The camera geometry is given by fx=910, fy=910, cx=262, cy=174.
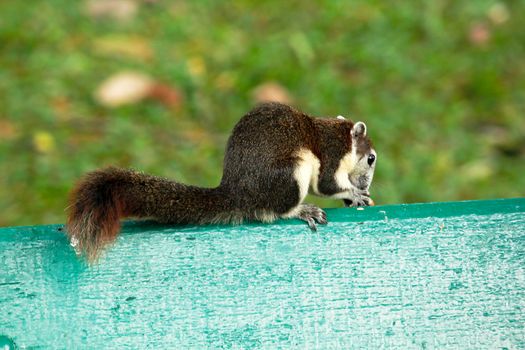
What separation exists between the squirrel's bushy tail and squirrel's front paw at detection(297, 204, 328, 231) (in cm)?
21

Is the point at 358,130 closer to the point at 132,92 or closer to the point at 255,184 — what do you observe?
the point at 255,184

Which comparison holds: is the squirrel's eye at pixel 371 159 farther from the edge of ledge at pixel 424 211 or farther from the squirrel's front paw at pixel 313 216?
the edge of ledge at pixel 424 211

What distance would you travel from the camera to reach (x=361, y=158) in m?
3.12

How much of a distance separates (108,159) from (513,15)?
Answer: 3177 mm

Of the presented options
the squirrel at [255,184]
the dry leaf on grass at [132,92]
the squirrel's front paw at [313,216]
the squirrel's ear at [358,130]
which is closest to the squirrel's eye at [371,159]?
the squirrel at [255,184]

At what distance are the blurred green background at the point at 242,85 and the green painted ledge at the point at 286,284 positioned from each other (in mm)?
2007

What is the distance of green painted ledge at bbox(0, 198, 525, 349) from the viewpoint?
2.20 m

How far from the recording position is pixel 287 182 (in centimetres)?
267

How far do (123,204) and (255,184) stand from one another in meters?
0.47

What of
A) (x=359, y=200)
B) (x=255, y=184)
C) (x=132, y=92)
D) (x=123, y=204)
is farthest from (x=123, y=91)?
(x=123, y=204)

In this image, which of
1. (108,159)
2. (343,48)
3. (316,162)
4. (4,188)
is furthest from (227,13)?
(316,162)

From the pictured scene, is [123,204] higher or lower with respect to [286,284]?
higher

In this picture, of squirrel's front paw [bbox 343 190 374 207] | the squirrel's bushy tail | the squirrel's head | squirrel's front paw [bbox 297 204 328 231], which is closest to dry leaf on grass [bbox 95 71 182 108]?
the squirrel's head

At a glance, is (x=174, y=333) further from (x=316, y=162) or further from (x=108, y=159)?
(x=108, y=159)
